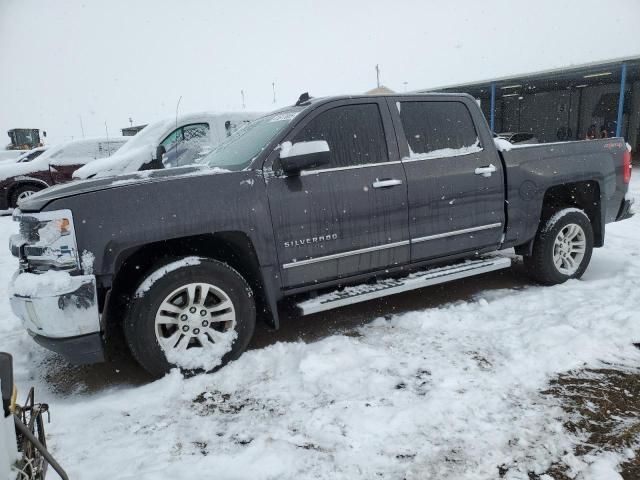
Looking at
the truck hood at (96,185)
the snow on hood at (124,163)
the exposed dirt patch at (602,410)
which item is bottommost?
the exposed dirt patch at (602,410)

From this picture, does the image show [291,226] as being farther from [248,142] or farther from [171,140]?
[171,140]

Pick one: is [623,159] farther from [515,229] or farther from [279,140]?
[279,140]

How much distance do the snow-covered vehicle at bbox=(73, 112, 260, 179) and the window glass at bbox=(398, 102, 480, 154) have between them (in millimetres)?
5184

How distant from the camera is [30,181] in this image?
11656mm

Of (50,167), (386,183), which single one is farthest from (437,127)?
(50,167)

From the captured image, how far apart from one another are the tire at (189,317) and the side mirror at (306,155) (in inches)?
32.3

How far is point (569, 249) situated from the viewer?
4652 millimetres

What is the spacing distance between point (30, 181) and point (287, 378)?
445 inches

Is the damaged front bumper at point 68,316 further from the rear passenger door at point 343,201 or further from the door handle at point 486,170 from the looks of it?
the door handle at point 486,170

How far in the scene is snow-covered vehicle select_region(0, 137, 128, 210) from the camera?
1162 centimetres

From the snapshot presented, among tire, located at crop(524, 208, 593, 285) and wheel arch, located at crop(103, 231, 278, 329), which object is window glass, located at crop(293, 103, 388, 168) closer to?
wheel arch, located at crop(103, 231, 278, 329)

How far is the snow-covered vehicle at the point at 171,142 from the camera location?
329 inches

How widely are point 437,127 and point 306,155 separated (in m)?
1.47

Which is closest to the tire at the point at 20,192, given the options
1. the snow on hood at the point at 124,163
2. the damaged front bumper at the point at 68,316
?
the snow on hood at the point at 124,163
